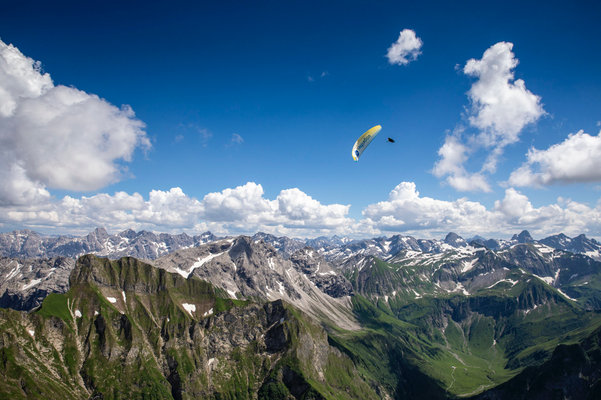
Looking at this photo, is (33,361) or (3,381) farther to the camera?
(33,361)

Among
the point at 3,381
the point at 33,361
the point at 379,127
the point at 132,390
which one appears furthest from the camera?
the point at 132,390

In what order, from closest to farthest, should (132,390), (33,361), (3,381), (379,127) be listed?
(379,127)
(3,381)
(33,361)
(132,390)

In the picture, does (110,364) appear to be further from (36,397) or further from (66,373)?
(36,397)

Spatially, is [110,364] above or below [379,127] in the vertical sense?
below

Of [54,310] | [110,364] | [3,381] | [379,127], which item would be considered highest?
[379,127]

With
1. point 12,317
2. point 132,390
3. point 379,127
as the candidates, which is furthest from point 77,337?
point 379,127

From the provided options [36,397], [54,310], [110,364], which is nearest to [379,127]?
[36,397]

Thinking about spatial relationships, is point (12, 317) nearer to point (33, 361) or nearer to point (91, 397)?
point (33, 361)
